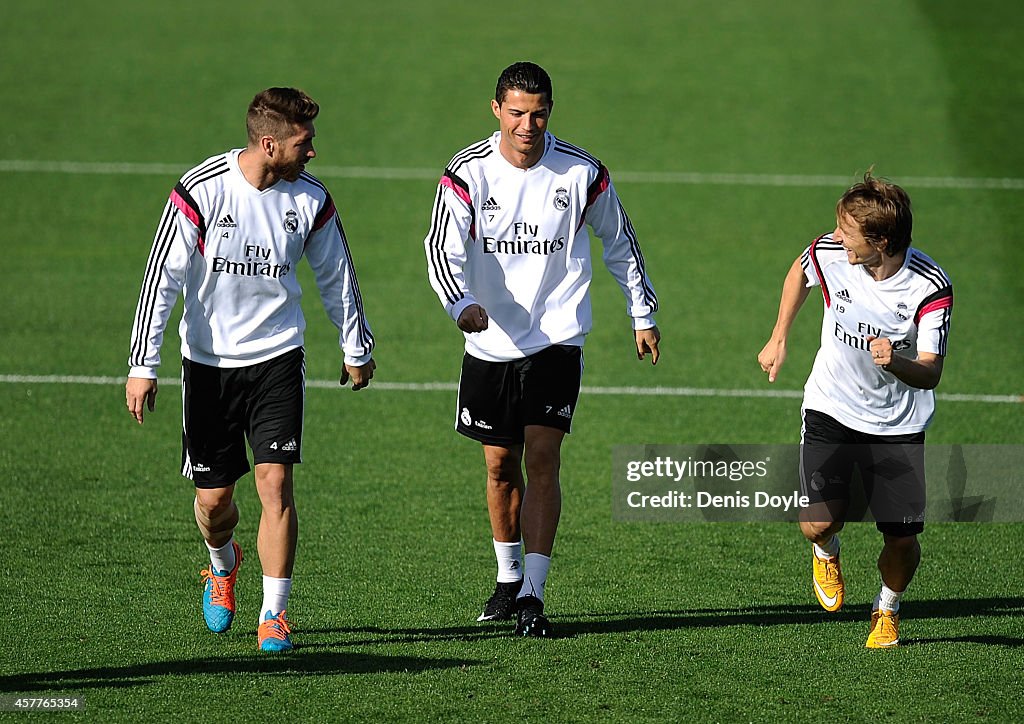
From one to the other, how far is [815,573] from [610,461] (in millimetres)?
2532

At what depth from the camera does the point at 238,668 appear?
5.33m

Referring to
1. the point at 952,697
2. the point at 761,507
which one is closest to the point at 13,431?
the point at 761,507

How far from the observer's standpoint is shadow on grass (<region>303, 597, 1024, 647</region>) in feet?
19.1

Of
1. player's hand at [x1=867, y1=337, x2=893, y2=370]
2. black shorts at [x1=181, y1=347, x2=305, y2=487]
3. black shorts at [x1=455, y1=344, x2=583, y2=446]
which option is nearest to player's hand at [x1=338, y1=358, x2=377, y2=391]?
black shorts at [x1=181, y1=347, x2=305, y2=487]

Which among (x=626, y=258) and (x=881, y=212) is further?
(x=626, y=258)

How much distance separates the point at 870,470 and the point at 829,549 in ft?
1.80

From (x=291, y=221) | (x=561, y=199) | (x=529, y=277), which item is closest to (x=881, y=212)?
(x=561, y=199)

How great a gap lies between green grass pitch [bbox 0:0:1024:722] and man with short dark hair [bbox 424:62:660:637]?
64 centimetres

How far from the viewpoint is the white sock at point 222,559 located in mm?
5887

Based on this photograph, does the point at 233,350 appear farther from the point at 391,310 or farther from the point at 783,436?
the point at 391,310

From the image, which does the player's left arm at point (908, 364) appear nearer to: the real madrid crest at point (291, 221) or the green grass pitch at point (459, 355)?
the green grass pitch at point (459, 355)

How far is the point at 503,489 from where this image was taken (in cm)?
621

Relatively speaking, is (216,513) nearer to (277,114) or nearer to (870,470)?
(277,114)

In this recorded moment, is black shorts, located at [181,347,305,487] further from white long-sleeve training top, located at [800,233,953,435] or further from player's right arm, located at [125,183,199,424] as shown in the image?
white long-sleeve training top, located at [800,233,953,435]
